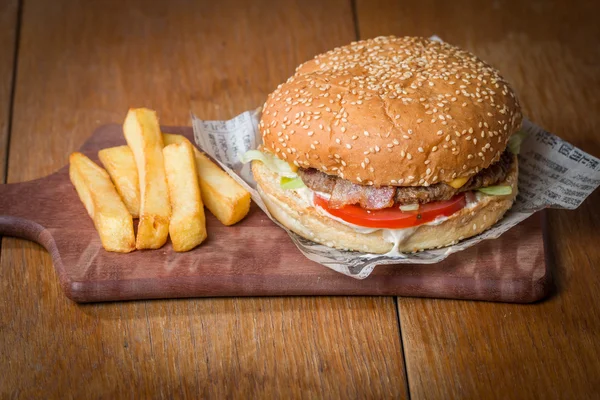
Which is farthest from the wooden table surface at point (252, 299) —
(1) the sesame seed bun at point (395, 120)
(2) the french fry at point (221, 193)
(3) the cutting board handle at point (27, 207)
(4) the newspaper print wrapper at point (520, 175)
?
(1) the sesame seed bun at point (395, 120)

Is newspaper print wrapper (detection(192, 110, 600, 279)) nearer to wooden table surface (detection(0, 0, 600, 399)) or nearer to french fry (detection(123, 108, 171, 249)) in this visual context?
wooden table surface (detection(0, 0, 600, 399))

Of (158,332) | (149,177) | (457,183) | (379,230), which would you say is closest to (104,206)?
(149,177)

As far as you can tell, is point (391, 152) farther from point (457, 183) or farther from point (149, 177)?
point (149, 177)

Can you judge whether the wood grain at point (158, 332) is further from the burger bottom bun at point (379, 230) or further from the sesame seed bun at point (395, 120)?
the sesame seed bun at point (395, 120)

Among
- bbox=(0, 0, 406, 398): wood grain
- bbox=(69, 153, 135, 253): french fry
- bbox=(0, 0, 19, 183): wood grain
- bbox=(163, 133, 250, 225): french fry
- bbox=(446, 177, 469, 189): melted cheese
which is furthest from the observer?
bbox=(0, 0, 19, 183): wood grain

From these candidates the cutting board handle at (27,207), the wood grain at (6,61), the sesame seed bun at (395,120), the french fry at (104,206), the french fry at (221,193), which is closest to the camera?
the sesame seed bun at (395,120)

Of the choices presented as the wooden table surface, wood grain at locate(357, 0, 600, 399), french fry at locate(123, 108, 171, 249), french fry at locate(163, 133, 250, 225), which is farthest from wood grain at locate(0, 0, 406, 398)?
french fry at locate(163, 133, 250, 225)
